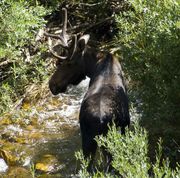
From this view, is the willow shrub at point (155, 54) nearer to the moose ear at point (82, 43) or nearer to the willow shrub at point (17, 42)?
the moose ear at point (82, 43)

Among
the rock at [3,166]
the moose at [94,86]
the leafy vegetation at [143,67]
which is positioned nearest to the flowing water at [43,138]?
the rock at [3,166]

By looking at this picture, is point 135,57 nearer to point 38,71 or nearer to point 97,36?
point 38,71

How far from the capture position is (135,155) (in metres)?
4.27

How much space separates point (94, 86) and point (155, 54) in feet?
3.03

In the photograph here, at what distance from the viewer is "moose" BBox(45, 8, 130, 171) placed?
230 inches

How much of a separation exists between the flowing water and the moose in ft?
3.34

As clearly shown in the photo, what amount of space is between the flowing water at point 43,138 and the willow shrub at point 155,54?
159 cm

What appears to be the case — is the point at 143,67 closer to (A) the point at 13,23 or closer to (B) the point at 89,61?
(B) the point at 89,61

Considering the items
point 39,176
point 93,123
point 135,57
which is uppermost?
point 135,57

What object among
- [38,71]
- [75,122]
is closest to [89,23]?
[38,71]

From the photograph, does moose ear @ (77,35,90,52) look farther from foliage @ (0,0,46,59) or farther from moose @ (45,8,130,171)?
foliage @ (0,0,46,59)

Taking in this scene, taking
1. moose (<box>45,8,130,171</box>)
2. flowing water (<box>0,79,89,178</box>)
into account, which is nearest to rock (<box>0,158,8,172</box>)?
flowing water (<box>0,79,89,178</box>)

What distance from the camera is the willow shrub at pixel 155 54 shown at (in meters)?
6.16

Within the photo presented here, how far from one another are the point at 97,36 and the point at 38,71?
99.2 inches
